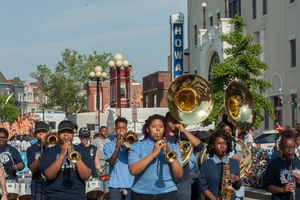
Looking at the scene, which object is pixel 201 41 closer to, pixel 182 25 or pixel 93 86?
pixel 182 25

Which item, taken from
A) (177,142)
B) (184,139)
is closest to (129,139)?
(177,142)

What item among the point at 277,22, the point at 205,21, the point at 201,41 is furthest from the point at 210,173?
the point at 205,21

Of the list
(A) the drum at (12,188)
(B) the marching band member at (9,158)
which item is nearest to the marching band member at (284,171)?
(A) the drum at (12,188)

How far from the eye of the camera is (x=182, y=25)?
109 feet

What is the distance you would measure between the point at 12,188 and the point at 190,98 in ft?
10.6


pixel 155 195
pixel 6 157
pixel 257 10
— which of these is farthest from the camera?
pixel 257 10

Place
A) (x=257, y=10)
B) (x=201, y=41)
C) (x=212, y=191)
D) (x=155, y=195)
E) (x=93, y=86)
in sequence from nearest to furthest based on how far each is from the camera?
(x=155, y=195), (x=212, y=191), (x=257, y=10), (x=201, y=41), (x=93, y=86)

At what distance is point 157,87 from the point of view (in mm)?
47500

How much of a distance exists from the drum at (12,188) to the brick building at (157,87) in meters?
38.2

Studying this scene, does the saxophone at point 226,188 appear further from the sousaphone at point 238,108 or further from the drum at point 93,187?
the sousaphone at point 238,108

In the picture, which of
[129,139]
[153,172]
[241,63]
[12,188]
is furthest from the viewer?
[241,63]

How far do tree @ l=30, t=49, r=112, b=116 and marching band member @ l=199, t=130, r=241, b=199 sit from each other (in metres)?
64.1

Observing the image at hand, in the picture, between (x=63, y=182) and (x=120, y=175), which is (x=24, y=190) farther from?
(x=63, y=182)

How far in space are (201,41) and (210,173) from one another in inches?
1114
